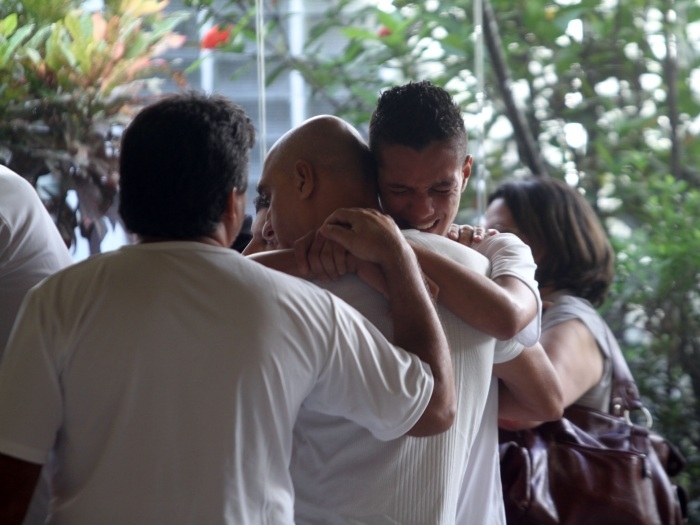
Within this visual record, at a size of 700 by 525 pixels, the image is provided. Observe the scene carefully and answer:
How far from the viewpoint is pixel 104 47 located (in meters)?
2.58

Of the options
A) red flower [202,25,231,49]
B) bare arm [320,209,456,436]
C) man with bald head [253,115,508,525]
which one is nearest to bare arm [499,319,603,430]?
man with bald head [253,115,508,525]

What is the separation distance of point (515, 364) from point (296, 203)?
0.50 m

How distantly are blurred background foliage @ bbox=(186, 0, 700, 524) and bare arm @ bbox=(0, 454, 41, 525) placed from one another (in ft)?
6.73

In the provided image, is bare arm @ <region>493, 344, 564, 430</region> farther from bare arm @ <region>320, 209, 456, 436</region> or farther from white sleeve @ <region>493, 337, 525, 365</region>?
bare arm @ <region>320, 209, 456, 436</region>

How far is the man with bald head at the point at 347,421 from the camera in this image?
148 cm

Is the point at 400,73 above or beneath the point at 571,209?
above

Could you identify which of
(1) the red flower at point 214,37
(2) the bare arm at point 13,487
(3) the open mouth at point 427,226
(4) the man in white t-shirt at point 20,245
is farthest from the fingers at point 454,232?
(1) the red flower at point 214,37

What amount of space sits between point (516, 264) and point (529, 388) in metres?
0.24

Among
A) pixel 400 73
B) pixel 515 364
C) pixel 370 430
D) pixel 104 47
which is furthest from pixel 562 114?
pixel 370 430

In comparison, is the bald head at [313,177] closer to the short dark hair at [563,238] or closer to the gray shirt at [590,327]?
the gray shirt at [590,327]

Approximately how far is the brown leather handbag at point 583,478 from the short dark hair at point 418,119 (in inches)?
30.5

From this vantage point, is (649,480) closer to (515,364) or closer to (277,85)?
(515,364)

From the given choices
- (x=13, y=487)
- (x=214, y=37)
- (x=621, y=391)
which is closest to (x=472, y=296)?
(x=13, y=487)

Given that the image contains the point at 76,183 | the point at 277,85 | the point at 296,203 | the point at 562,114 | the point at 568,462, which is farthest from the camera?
the point at 562,114
